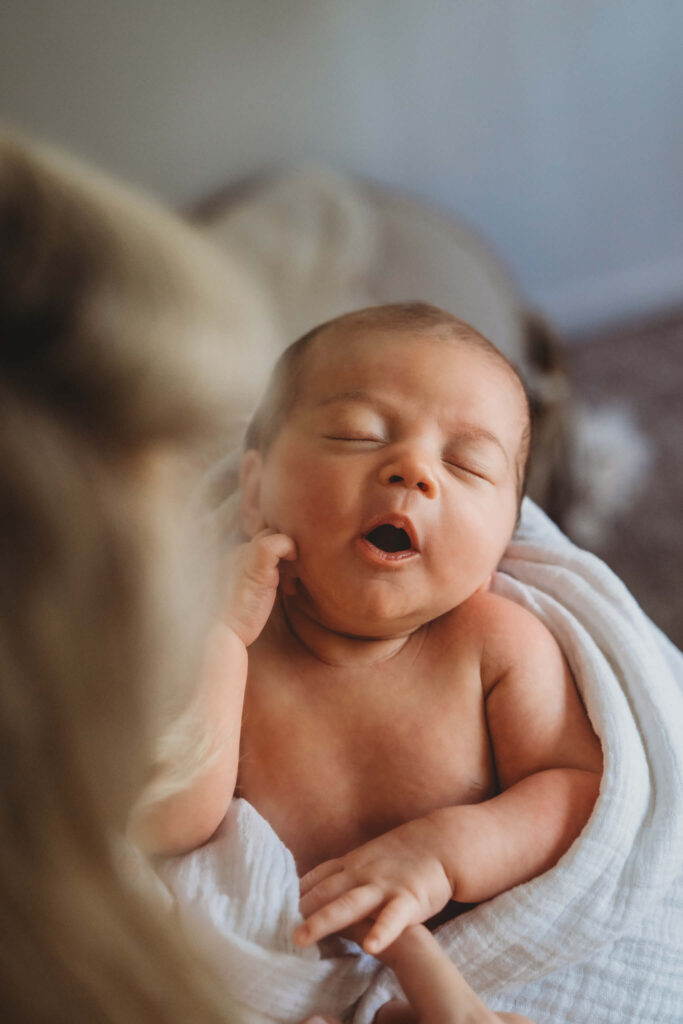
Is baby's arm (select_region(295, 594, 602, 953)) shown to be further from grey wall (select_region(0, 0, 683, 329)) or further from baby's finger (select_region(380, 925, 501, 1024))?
grey wall (select_region(0, 0, 683, 329))

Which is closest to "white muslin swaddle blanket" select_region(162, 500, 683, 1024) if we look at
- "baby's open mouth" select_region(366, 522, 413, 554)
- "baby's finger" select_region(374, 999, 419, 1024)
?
"baby's finger" select_region(374, 999, 419, 1024)

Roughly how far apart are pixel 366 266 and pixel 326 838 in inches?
21.3

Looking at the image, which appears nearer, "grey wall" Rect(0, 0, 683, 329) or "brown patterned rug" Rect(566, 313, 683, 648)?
"grey wall" Rect(0, 0, 683, 329)

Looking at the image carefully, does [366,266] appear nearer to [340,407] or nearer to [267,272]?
[267,272]

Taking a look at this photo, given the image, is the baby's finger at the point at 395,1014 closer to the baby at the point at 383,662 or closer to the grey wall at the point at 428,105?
the baby at the point at 383,662

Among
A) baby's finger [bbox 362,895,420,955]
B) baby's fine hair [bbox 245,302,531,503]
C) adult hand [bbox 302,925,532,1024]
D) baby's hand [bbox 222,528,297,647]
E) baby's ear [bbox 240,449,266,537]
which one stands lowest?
adult hand [bbox 302,925,532,1024]

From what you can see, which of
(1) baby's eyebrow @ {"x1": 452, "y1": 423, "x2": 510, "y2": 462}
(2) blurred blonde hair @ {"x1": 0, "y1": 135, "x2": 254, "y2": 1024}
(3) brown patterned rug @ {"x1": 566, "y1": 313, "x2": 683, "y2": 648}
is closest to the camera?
(2) blurred blonde hair @ {"x1": 0, "y1": 135, "x2": 254, "y2": 1024}

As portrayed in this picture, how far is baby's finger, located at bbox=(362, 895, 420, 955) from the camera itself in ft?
0.99

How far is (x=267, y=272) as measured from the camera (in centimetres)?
46

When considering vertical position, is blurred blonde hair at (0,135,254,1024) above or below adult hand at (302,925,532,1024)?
above

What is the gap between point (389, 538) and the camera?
0.33m

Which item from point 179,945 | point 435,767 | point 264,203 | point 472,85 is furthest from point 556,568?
point 472,85

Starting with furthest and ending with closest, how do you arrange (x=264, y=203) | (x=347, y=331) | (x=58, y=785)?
(x=264, y=203) < (x=347, y=331) < (x=58, y=785)

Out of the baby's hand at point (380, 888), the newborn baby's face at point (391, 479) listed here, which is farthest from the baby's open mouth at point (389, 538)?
the baby's hand at point (380, 888)
